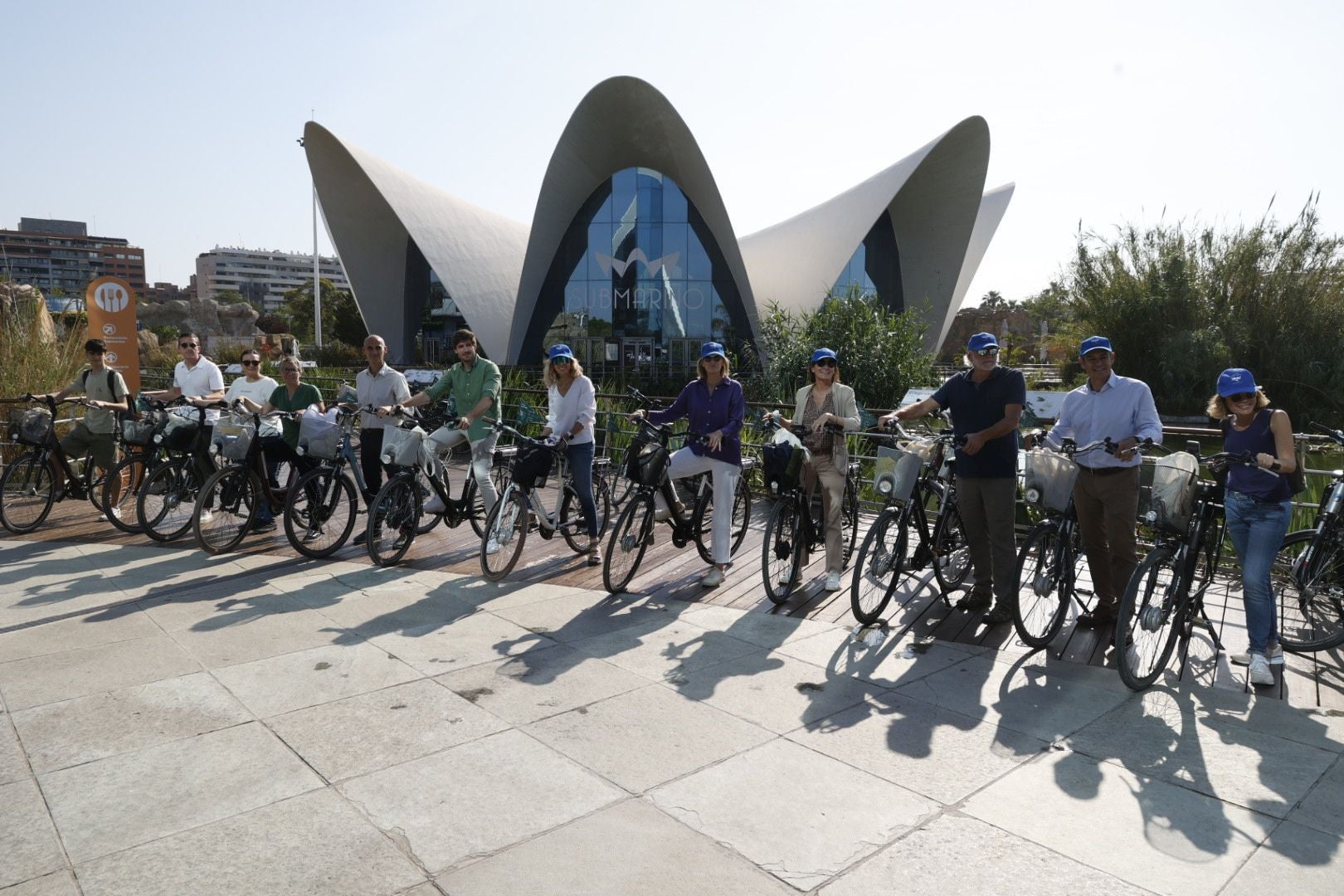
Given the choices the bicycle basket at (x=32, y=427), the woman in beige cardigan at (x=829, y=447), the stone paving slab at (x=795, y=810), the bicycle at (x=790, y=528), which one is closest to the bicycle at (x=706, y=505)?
the bicycle at (x=790, y=528)

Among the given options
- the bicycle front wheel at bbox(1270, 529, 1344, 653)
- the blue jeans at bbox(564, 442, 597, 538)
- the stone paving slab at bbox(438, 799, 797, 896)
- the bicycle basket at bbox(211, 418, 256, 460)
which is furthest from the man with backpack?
the bicycle front wheel at bbox(1270, 529, 1344, 653)

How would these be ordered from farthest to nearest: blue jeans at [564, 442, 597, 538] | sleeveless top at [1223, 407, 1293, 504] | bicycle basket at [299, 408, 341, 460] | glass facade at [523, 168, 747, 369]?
glass facade at [523, 168, 747, 369], bicycle basket at [299, 408, 341, 460], blue jeans at [564, 442, 597, 538], sleeveless top at [1223, 407, 1293, 504]

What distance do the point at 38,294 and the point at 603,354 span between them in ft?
70.7

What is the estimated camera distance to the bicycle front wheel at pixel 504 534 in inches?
244

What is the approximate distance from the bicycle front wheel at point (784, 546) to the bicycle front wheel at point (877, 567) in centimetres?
64

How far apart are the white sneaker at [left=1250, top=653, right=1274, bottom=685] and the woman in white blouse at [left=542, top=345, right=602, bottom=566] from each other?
14.1 feet

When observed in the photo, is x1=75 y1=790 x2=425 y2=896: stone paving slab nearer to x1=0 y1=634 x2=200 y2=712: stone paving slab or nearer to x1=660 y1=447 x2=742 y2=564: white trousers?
x1=0 y1=634 x2=200 y2=712: stone paving slab

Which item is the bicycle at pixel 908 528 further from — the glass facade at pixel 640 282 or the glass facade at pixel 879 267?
the glass facade at pixel 879 267

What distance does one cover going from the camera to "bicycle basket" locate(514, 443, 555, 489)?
6.17 m

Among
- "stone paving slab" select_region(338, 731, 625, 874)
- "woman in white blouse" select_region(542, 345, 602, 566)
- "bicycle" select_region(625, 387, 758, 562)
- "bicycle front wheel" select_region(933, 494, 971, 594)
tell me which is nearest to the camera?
"stone paving slab" select_region(338, 731, 625, 874)

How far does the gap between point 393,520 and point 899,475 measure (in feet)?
12.5

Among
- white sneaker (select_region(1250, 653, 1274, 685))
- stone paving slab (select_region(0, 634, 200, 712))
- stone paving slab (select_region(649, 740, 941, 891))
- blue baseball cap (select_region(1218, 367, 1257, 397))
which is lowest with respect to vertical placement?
stone paving slab (select_region(0, 634, 200, 712))

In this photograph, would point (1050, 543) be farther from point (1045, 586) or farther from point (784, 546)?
point (784, 546)

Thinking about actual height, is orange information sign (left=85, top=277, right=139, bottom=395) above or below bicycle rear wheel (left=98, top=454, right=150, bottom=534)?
above
